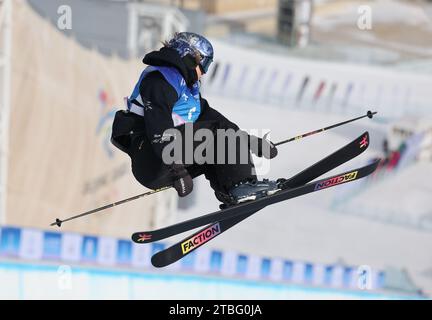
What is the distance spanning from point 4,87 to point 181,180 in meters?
7.09

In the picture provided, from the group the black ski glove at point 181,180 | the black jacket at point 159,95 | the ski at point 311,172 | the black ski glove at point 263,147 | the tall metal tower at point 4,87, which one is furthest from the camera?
the tall metal tower at point 4,87

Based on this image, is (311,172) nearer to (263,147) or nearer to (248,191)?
(248,191)

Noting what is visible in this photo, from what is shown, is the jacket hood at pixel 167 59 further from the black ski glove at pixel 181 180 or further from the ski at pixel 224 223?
the ski at pixel 224 223

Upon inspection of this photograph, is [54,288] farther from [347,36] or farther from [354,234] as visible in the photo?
[347,36]

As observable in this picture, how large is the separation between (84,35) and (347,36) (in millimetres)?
23193

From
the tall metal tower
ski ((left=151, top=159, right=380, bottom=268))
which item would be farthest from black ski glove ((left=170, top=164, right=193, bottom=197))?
the tall metal tower

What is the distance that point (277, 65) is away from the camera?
27.7 m

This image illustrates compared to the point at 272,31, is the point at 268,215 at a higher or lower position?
lower

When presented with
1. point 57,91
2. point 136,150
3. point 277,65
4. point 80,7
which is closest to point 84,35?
point 80,7

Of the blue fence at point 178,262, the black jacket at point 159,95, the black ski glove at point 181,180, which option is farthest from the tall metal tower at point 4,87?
the black ski glove at point 181,180

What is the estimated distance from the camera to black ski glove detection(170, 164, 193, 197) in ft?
23.5

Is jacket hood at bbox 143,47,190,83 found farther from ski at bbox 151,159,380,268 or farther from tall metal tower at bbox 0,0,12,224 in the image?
tall metal tower at bbox 0,0,12,224

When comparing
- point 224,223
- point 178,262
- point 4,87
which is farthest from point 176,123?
point 178,262

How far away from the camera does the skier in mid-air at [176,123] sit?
7.08 m
